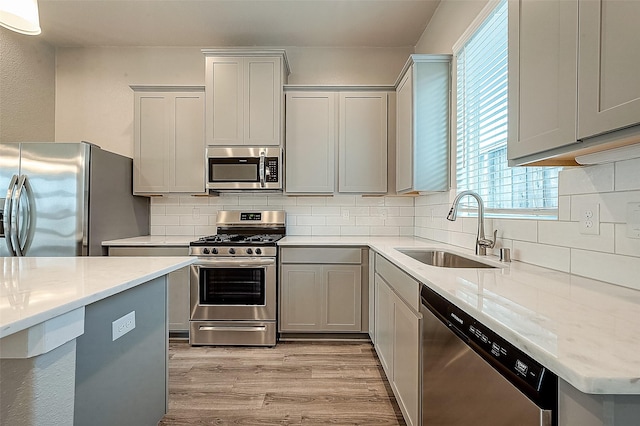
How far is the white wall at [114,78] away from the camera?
3600mm

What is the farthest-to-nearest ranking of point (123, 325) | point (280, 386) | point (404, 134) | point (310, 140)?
1. point (310, 140)
2. point (404, 134)
3. point (280, 386)
4. point (123, 325)

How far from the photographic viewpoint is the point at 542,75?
1.15m

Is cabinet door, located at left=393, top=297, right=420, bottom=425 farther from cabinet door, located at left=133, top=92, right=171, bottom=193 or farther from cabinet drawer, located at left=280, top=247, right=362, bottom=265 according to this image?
cabinet door, located at left=133, top=92, right=171, bottom=193

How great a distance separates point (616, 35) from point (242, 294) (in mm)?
2804

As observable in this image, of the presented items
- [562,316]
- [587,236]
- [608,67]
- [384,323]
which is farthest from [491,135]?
[562,316]

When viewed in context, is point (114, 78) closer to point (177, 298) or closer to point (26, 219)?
point (26, 219)

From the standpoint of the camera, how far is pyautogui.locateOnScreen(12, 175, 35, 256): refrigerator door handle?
104 inches

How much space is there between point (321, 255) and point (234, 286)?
0.81 metres

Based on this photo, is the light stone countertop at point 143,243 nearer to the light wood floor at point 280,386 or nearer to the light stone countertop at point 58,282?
the light wood floor at point 280,386

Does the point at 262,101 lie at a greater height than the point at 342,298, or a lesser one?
greater

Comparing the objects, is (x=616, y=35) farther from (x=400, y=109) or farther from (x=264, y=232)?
(x=264, y=232)

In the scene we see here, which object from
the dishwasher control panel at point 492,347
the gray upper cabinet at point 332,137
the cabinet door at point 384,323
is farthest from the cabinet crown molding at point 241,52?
the dishwasher control panel at point 492,347

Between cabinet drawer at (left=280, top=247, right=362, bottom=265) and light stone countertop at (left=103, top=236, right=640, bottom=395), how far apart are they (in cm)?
144

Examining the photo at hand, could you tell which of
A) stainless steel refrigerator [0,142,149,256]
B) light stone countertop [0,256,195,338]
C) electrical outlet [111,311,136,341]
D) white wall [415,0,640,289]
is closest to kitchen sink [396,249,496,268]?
white wall [415,0,640,289]
